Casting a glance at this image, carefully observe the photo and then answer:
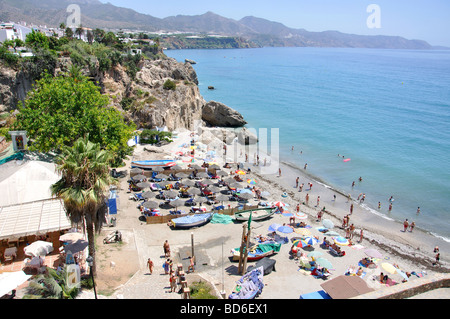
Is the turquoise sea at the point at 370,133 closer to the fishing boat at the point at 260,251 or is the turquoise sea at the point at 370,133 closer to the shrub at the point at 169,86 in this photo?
the fishing boat at the point at 260,251

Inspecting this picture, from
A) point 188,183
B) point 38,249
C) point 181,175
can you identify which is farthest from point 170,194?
point 38,249

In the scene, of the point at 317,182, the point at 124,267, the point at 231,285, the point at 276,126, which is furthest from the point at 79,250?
the point at 276,126

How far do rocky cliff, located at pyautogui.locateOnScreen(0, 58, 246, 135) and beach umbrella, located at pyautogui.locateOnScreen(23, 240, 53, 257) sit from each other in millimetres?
26654

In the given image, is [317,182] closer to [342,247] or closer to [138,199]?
[342,247]

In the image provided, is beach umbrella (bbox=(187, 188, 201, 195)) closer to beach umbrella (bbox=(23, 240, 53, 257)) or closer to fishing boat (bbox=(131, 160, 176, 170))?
fishing boat (bbox=(131, 160, 176, 170))

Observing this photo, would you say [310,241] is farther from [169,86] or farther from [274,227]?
[169,86]

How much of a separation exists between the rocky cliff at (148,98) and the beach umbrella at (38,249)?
26654 mm

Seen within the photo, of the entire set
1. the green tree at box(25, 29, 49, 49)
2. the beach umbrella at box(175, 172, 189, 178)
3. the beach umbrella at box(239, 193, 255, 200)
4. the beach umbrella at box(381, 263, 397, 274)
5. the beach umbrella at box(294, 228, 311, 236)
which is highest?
the green tree at box(25, 29, 49, 49)

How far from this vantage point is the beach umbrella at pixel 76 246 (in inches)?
547

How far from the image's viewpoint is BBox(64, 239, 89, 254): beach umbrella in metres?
13.9

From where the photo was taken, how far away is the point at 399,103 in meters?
82.8

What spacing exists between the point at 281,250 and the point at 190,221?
633cm

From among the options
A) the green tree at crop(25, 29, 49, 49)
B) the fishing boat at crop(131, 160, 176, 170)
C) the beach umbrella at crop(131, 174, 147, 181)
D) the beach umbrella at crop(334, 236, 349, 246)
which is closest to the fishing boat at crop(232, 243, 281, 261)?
the beach umbrella at crop(334, 236, 349, 246)

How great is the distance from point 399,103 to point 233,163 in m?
64.8
